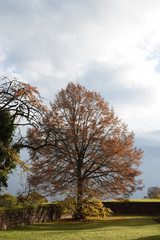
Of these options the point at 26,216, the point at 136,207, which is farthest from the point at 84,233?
the point at 136,207

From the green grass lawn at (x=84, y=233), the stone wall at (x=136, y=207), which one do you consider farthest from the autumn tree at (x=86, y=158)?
the stone wall at (x=136, y=207)

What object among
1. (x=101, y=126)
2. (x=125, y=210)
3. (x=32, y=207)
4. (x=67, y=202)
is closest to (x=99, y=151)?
(x=101, y=126)

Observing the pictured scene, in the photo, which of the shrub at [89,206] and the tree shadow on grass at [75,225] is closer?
the tree shadow on grass at [75,225]

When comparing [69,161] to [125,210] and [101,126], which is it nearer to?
[101,126]

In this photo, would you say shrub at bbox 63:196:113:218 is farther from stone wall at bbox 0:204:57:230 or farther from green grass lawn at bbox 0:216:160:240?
green grass lawn at bbox 0:216:160:240

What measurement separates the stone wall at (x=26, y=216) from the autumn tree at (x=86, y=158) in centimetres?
184

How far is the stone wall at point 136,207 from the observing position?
28653 mm

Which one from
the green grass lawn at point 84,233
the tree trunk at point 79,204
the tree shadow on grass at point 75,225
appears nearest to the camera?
the green grass lawn at point 84,233

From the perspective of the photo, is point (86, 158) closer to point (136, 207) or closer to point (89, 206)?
point (89, 206)

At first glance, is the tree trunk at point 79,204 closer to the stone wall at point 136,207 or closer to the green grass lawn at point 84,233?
the green grass lawn at point 84,233

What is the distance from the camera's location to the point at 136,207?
2923 cm

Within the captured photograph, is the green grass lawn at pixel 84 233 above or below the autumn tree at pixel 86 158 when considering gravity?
below

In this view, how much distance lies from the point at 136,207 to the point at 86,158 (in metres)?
12.0

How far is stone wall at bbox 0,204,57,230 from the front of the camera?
16.5 m
